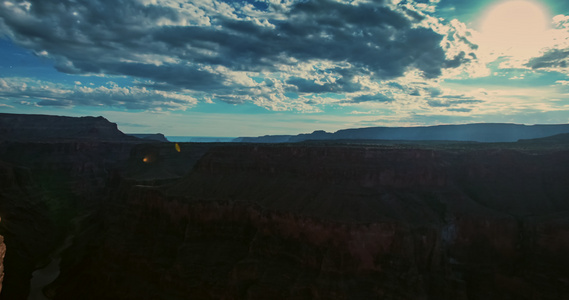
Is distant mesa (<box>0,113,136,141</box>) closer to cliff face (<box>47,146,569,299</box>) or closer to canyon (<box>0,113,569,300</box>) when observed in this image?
canyon (<box>0,113,569,300</box>)

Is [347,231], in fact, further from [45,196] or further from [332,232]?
[45,196]

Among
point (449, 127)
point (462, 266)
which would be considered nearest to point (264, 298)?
point (462, 266)

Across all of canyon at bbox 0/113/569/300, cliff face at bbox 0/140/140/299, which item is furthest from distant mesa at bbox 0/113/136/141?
canyon at bbox 0/113/569/300

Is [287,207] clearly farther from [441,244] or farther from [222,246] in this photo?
[441,244]

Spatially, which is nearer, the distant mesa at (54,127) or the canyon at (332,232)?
the canyon at (332,232)

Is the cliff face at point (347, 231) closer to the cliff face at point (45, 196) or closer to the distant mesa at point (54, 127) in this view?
the cliff face at point (45, 196)

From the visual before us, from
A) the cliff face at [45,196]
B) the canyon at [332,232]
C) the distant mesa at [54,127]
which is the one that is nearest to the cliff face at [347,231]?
the canyon at [332,232]

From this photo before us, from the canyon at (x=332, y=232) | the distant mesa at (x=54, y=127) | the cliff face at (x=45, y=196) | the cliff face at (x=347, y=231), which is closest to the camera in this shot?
the cliff face at (x=347, y=231)

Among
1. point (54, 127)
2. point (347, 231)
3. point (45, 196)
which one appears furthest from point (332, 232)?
point (54, 127)
